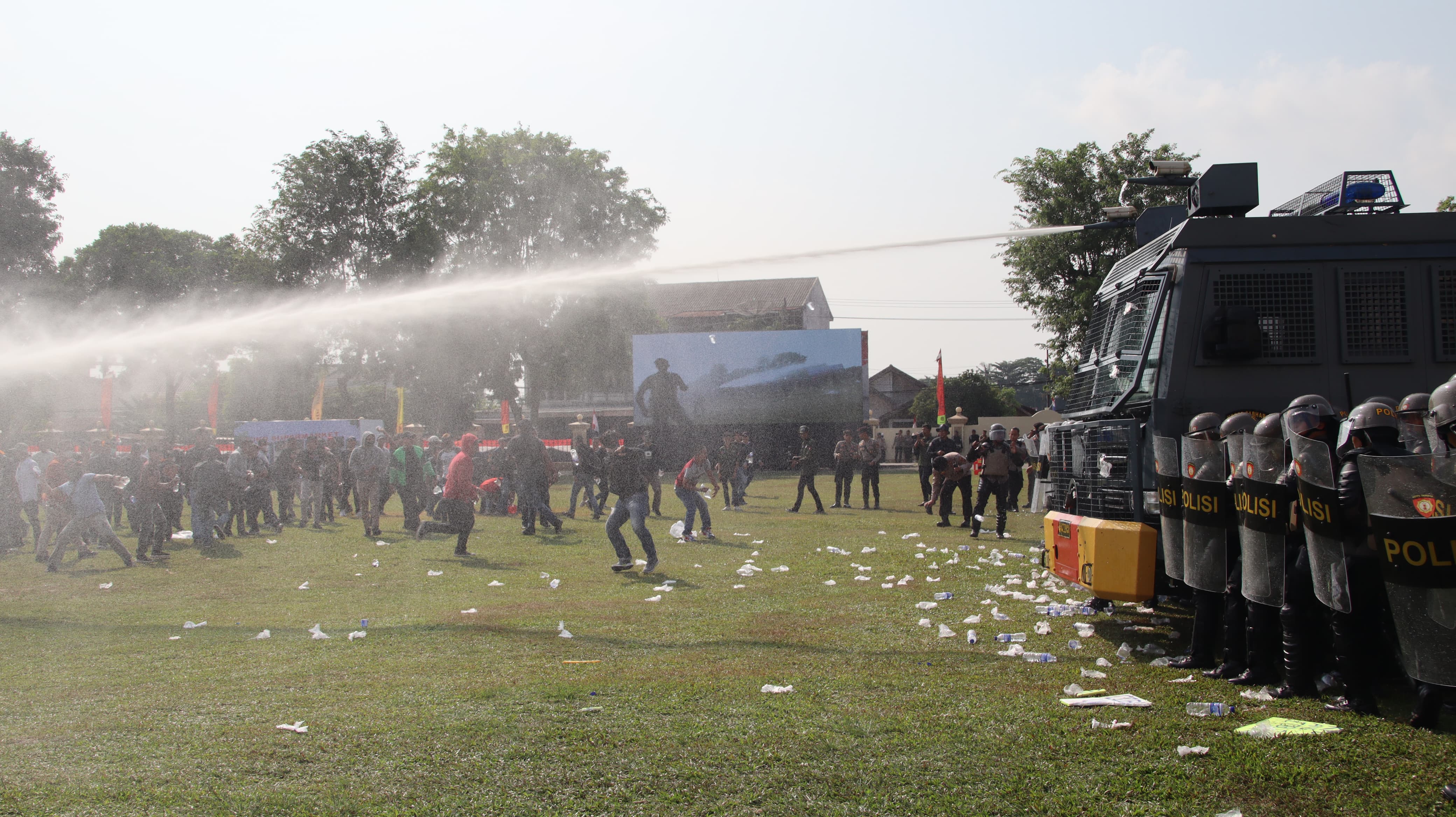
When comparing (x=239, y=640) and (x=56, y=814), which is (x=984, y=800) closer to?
(x=56, y=814)

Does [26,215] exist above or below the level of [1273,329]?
above

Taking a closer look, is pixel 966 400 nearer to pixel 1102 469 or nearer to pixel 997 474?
pixel 997 474

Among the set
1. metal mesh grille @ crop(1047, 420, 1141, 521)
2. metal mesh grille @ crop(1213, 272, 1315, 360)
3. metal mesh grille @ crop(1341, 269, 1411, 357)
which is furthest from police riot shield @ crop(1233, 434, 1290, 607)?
metal mesh grille @ crop(1341, 269, 1411, 357)

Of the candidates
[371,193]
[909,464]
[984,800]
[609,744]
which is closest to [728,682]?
[609,744]

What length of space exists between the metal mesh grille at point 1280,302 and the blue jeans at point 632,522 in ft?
22.4

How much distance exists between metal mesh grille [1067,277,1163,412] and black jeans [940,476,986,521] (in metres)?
6.50

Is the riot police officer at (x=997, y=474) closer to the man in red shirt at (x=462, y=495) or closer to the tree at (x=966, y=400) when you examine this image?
the man in red shirt at (x=462, y=495)

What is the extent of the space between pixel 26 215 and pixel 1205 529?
2504 centimetres

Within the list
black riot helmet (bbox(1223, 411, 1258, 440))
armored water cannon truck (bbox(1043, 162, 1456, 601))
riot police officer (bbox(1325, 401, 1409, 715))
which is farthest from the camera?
armored water cannon truck (bbox(1043, 162, 1456, 601))

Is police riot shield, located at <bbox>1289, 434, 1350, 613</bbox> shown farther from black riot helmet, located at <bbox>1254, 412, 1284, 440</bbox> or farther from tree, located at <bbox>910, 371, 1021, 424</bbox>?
tree, located at <bbox>910, 371, 1021, 424</bbox>

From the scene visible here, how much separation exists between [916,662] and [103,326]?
18.9m

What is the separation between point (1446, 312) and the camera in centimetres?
662

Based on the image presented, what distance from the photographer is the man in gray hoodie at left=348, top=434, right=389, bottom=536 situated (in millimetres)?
16797

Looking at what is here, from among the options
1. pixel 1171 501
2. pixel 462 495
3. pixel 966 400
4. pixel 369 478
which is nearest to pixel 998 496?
pixel 462 495
